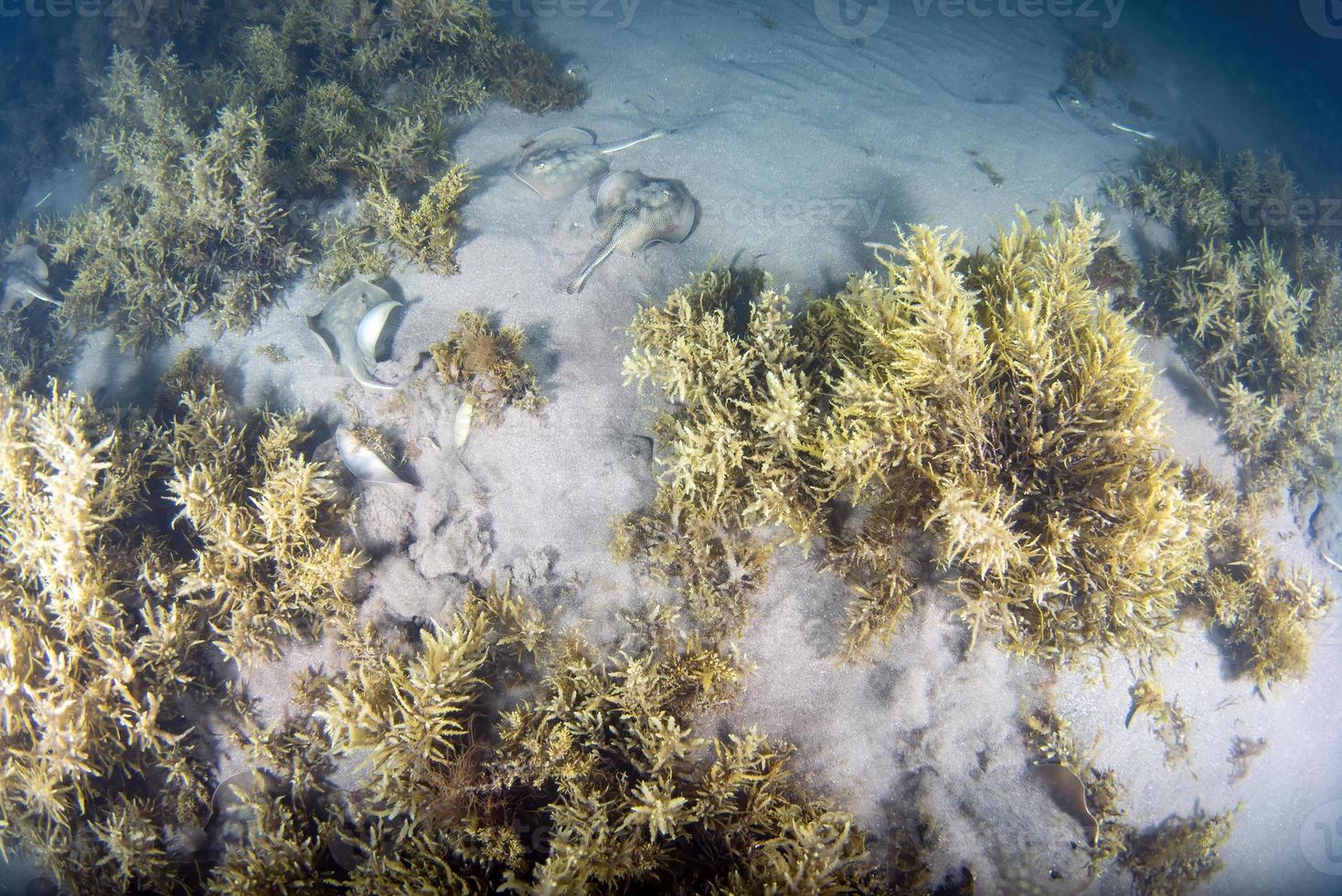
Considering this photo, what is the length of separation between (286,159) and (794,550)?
834 centimetres

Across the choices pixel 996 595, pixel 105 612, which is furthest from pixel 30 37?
pixel 996 595

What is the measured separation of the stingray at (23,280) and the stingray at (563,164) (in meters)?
6.58

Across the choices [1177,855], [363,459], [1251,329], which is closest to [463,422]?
[363,459]

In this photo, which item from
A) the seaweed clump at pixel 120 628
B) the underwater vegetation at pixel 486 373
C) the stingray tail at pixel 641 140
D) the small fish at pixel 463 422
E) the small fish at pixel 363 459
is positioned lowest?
the seaweed clump at pixel 120 628

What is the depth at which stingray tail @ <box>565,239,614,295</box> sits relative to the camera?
18.6ft

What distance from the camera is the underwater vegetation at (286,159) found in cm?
647

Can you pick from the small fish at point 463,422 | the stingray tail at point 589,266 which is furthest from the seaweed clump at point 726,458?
the small fish at point 463,422

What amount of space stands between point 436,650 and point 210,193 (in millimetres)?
6405

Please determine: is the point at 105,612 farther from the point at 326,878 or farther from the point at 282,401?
the point at 326,878

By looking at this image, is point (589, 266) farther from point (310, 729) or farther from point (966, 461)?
point (310, 729)

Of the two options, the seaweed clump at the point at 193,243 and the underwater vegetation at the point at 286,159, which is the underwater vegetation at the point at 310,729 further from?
the underwater vegetation at the point at 286,159

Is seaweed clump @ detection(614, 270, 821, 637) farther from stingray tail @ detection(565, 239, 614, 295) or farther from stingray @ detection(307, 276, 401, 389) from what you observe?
stingray @ detection(307, 276, 401, 389)

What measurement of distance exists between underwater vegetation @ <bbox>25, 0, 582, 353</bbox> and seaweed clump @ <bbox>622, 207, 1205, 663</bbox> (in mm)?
4060

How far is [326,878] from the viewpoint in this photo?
161 inches
